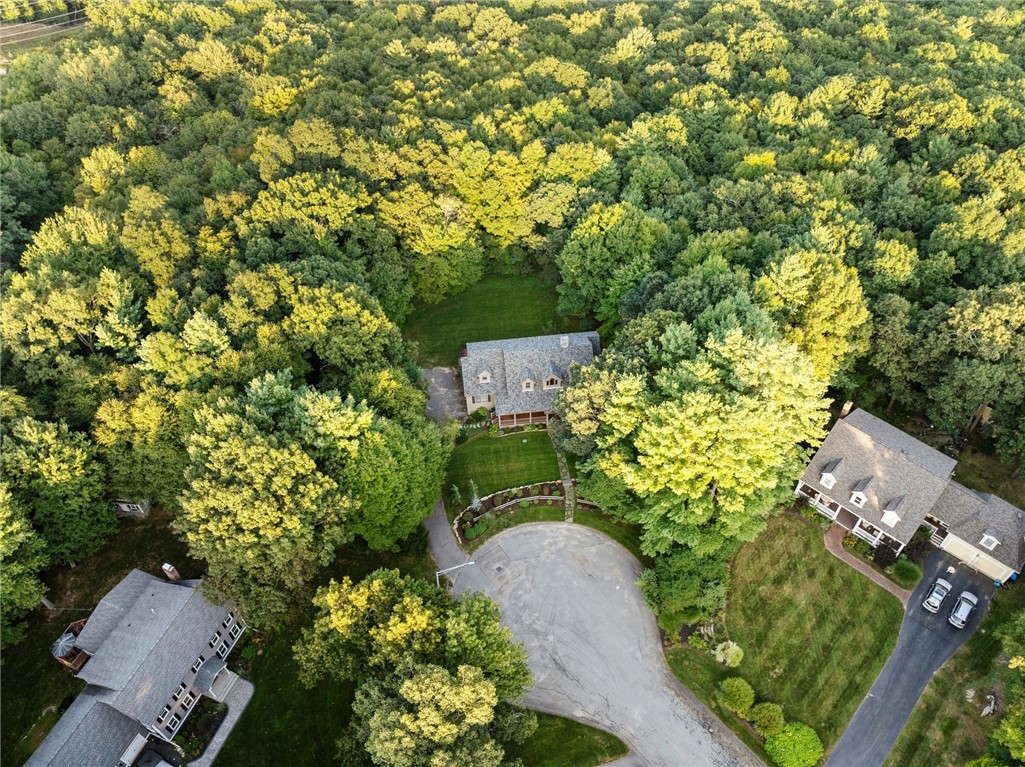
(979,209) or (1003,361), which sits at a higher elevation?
(979,209)

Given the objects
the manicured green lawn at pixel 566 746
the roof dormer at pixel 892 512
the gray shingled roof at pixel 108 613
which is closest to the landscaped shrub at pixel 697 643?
the manicured green lawn at pixel 566 746

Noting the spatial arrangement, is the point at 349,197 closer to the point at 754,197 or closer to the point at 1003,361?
the point at 754,197

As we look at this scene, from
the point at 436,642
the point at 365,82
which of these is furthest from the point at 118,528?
the point at 365,82

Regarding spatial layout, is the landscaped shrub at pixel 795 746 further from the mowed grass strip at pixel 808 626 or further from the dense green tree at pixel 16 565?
the dense green tree at pixel 16 565

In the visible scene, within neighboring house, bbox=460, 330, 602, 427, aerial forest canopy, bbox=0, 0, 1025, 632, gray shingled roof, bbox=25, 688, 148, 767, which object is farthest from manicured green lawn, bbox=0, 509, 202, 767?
neighboring house, bbox=460, 330, 602, 427

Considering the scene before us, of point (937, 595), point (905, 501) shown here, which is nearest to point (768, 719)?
point (937, 595)

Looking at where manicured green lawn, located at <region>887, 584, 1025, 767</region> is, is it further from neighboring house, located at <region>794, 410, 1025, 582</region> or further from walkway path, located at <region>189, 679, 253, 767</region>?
walkway path, located at <region>189, 679, 253, 767</region>

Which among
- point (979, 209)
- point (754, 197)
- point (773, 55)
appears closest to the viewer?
point (979, 209)
